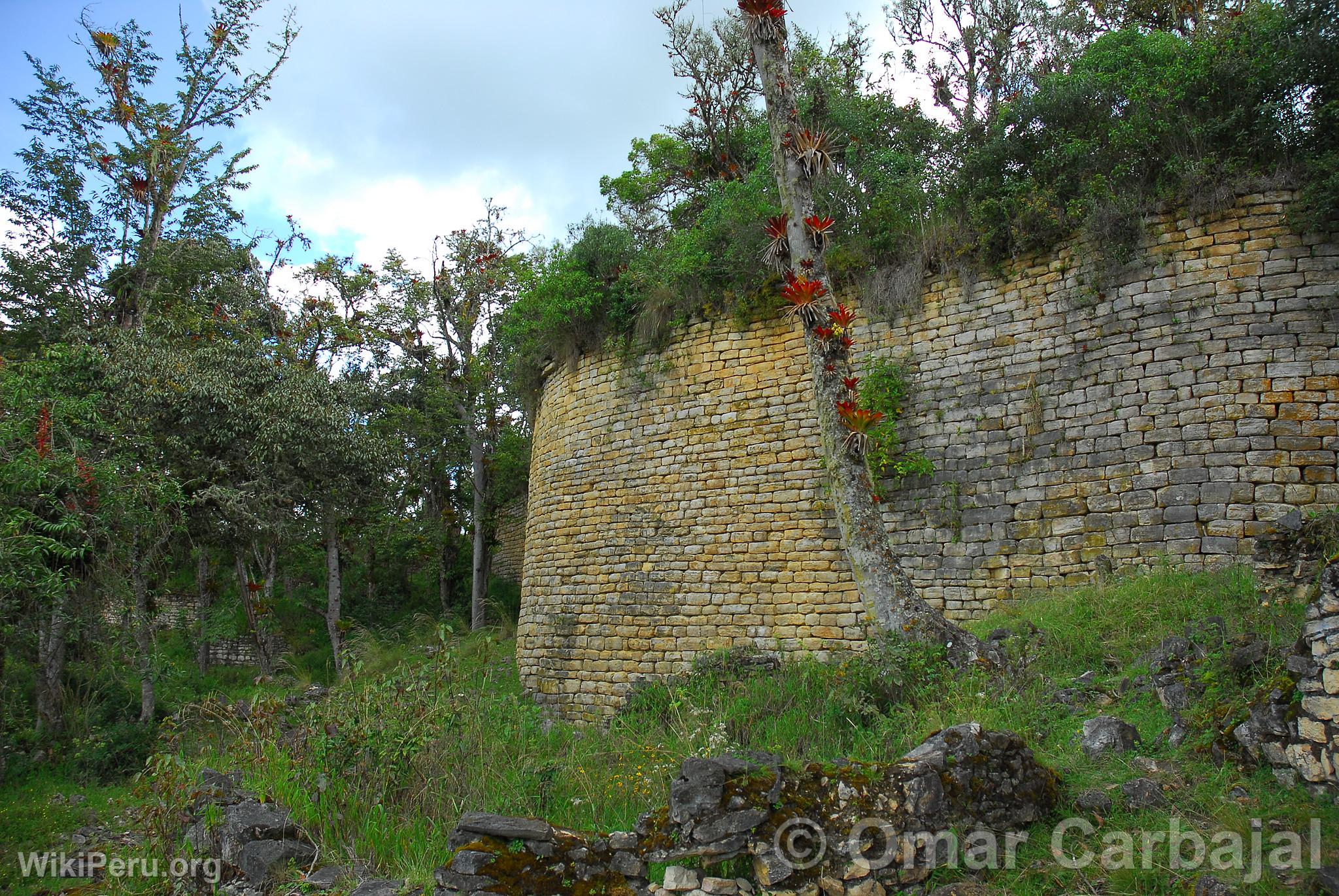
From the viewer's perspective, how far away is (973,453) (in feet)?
28.5

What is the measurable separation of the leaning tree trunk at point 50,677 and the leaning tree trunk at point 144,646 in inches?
34.8

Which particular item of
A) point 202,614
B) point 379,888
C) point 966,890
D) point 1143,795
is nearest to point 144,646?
point 202,614

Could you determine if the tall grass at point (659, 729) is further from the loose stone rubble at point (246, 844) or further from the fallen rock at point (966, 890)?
the fallen rock at point (966, 890)

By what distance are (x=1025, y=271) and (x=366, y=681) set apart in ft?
25.7

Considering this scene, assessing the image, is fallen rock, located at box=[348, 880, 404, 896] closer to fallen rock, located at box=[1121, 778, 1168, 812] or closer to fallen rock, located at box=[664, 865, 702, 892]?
fallen rock, located at box=[664, 865, 702, 892]

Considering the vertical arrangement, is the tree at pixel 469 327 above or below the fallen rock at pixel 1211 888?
above

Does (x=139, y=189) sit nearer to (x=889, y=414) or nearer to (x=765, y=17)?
(x=765, y=17)

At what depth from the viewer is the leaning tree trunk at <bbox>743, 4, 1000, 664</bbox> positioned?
6.80m

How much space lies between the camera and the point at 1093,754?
177 inches

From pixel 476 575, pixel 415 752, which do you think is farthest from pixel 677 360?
pixel 476 575

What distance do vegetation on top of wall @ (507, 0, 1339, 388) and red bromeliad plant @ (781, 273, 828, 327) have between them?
2278mm

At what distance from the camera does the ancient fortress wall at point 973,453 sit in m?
7.34

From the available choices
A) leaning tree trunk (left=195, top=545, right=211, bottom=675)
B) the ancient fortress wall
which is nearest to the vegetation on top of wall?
the ancient fortress wall

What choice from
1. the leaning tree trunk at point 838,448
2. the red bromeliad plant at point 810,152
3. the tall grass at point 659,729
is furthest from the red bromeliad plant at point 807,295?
the tall grass at point 659,729
